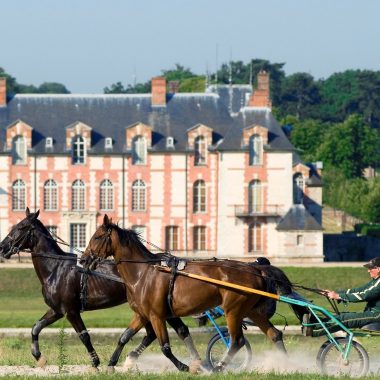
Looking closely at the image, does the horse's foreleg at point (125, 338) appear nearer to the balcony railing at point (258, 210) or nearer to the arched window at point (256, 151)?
the balcony railing at point (258, 210)

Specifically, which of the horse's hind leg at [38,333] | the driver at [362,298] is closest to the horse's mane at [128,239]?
the horse's hind leg at [38,333]

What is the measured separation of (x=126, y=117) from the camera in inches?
2386

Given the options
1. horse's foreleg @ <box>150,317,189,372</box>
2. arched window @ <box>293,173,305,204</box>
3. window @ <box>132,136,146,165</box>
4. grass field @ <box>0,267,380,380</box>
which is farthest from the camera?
arched window @ <box>293,173,305,204</box>

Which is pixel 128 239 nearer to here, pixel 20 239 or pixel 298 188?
pixel 20 239

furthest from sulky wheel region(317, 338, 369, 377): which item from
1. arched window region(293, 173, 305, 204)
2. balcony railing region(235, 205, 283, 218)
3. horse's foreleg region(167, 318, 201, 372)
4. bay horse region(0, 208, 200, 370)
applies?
arched window region(293, 173, 305, 204)

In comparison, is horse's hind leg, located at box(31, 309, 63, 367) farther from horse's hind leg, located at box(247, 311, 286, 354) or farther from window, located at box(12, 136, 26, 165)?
window, located at box(12, 136, 26, 165)

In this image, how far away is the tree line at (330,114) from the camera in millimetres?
84375

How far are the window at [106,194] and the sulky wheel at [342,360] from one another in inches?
1576

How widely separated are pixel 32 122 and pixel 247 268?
1584 inches

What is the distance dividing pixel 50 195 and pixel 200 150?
6.21 meters

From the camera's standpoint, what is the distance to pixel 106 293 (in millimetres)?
22641

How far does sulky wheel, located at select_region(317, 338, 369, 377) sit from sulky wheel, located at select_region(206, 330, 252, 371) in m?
1.42

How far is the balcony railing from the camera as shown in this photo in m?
59.3

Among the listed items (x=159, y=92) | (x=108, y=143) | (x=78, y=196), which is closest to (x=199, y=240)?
(x=78, y=196)
